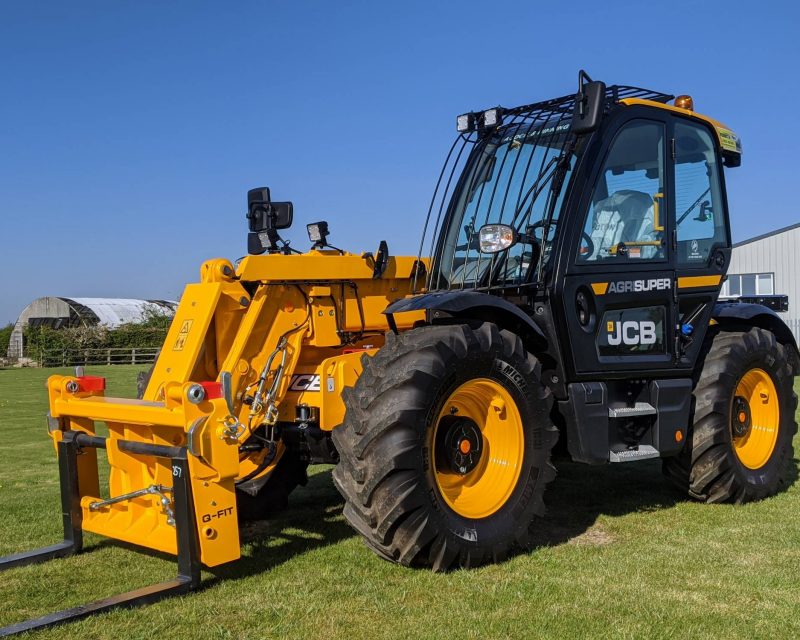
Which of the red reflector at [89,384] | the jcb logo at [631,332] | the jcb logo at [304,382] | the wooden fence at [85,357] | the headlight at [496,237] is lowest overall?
the wooden fence at [85,357]

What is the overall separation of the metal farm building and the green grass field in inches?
970

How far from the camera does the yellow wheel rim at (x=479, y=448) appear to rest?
5137 mm

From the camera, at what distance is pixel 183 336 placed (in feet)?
18.3

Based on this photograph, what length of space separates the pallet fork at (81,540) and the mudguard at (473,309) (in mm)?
1549

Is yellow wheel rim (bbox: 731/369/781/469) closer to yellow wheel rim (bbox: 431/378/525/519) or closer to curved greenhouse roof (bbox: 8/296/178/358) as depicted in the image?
yellow wheel rim (bbox: 431/378/525/519)

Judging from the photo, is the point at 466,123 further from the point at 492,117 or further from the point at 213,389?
the point at 213,389

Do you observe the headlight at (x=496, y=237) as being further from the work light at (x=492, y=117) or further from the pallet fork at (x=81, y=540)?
the pallet fork at (x=81, y=540)

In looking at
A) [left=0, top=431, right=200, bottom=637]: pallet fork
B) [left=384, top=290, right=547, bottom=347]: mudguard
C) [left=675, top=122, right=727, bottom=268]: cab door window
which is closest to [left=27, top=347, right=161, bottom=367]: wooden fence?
[left=0, top=431, right=200, bottom=637]: pallet fork

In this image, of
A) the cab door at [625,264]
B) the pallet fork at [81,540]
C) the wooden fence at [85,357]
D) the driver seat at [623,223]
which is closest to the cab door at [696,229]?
the cab door at [625,264]

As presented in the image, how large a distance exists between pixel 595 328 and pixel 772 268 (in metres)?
26.4

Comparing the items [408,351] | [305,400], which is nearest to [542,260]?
[408,351]

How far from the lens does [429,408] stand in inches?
188

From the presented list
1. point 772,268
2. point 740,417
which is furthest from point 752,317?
point 772,268

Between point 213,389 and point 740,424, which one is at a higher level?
point 213,389
